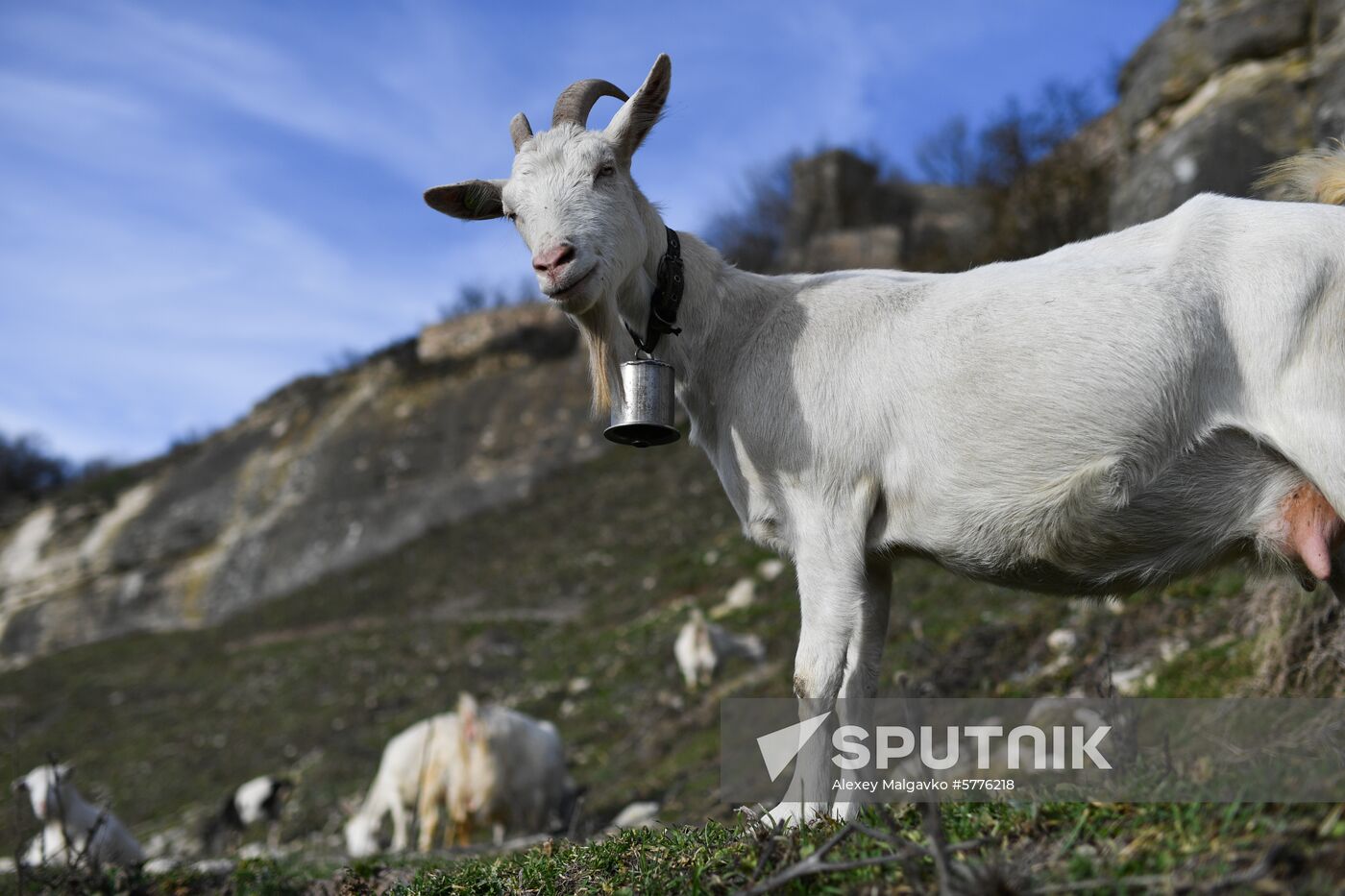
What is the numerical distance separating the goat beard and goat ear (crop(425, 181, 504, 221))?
2.32 feet

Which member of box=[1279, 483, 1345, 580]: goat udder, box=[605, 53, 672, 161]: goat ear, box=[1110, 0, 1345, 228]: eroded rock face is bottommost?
box=[1279, 483, 1345, 580]: goat udder

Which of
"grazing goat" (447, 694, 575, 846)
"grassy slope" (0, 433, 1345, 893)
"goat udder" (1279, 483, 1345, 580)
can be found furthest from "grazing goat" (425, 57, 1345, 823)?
"grazing goat" (447, 694, 575, 846)

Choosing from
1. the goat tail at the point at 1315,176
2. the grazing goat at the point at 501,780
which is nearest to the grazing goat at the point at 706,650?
the grazing goat at the point at 501,780

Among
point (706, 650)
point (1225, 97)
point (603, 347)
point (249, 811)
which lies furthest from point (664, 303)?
point (249, 811)

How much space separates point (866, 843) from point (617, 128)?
2924 millimetres

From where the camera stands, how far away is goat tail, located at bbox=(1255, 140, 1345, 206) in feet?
14.4

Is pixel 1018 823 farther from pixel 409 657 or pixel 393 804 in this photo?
pixel 409 657

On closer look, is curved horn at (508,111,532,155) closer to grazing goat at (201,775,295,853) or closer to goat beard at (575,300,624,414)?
goat beard at (575,300,624,414)

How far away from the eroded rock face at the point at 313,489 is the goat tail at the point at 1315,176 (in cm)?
3286

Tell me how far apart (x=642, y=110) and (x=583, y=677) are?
1525 cm

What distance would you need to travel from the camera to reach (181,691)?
2777 cm

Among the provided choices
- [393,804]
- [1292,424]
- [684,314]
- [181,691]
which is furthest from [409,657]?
[1292,424]

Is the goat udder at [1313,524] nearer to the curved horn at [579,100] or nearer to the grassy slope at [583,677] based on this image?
the grassy slope at [583,677]

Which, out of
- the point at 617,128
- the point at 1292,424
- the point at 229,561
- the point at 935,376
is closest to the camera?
the point at 1292,424
